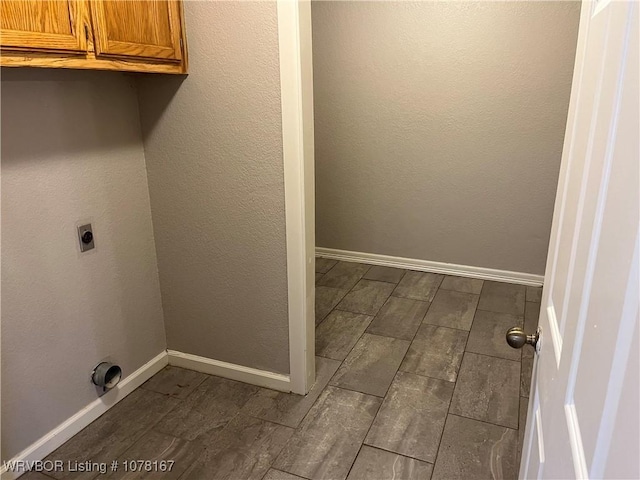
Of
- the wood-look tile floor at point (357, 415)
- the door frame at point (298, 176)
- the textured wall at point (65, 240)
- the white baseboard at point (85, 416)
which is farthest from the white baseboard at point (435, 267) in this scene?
the textured wall at point (65, 240)

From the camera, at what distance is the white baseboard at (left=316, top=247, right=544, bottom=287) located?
3.43 m

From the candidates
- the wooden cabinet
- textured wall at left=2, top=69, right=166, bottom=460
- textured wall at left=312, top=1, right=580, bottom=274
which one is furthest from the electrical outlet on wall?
textured wall at left=312, top=1, right=580, bottom=274

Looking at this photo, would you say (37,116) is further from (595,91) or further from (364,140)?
(364,140)

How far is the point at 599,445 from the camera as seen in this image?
0.51 meters

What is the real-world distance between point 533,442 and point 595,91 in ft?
2.29

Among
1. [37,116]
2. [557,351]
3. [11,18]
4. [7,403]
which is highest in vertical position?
[11,18]

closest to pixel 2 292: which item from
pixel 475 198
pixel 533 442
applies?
pixel 533 442

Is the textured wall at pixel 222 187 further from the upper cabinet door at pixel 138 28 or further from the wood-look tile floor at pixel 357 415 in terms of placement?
the wood-look tile floor at pixel 357 415

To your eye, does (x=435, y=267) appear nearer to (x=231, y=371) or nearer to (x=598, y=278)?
(x=231, y=371)

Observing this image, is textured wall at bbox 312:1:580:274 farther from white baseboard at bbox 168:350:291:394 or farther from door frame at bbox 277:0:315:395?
white baseboard at bbox 168:350:291:394

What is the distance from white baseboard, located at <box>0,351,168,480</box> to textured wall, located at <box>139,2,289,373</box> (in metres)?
0.17

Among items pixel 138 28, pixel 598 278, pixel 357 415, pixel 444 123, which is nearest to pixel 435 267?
pixel 444 123

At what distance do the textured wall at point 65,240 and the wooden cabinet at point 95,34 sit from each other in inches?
11.3

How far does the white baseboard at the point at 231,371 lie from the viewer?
2254 millimetres
